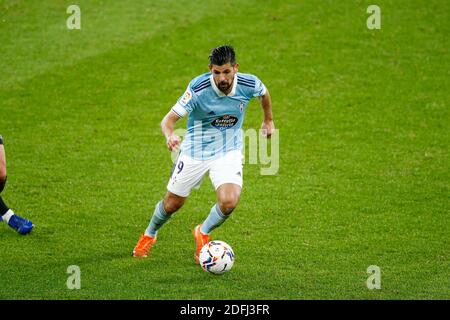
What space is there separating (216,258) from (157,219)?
3.45 ft

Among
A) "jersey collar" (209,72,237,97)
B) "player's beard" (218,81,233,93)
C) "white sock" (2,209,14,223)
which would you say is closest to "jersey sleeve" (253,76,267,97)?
"jersey collar" (209,72,237,97)

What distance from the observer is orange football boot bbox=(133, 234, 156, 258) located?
8969mm

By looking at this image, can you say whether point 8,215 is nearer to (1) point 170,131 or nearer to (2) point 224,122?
(1) point 170,131

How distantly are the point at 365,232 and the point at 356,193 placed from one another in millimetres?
1408

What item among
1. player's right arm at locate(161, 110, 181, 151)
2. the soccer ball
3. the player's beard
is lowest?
the soccer ball

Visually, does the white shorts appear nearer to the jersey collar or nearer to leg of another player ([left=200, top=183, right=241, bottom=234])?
leg of another player ([left=200, top=183, right=241, bottom=234])

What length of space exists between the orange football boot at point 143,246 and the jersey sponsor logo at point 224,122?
5.15ft

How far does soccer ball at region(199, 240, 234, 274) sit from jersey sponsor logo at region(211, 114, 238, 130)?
1310 millimetres

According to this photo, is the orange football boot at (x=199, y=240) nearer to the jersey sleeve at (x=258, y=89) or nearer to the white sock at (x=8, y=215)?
the jersey sleeve at (x=258, y=89)

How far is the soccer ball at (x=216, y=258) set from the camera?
27.0 feet

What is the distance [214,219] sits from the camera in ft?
28.8

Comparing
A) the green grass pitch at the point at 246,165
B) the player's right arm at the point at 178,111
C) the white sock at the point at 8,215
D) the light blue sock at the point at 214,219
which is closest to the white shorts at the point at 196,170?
the light blue sock at the point at 214,219

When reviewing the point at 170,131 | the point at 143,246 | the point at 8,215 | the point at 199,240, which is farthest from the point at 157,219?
the point at 8,215

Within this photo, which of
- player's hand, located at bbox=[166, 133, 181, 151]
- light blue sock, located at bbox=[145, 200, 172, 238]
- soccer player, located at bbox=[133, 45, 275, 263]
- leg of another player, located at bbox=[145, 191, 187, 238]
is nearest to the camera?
player's hand, located at bbox=[166, 133, 181, 151]
